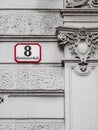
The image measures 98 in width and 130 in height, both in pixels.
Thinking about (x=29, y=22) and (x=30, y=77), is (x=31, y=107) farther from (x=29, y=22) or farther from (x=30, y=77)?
(x=29, y=22)

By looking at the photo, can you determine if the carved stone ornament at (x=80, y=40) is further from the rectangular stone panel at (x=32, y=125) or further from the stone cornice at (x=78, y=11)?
the rectangular stone panel at (x=32, y=125)

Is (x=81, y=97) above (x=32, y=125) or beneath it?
above

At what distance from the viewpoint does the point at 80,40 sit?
21.6ft

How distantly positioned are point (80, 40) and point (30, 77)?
3.33 ft

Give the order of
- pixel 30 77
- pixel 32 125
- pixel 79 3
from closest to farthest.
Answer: pixel 32 125
pixel 30 77
pixel 79 3

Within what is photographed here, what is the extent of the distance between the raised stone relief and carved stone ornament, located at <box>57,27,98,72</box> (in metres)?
0.39

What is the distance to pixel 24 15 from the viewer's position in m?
6.75

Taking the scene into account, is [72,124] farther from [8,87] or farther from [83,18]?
[83,18]

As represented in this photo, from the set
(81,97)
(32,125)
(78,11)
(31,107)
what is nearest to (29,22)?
(78,11)

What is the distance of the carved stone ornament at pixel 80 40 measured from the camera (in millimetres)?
6555

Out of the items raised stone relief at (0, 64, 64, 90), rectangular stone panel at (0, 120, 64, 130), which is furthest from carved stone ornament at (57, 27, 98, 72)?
rectangular stone panel at (0, 120, 64, 130)

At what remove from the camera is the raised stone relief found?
6.54 meters

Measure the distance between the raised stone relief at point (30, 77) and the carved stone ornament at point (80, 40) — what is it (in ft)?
1.29

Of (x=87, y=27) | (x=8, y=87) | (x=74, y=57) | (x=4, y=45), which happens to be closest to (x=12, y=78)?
(x=8, y=87)
